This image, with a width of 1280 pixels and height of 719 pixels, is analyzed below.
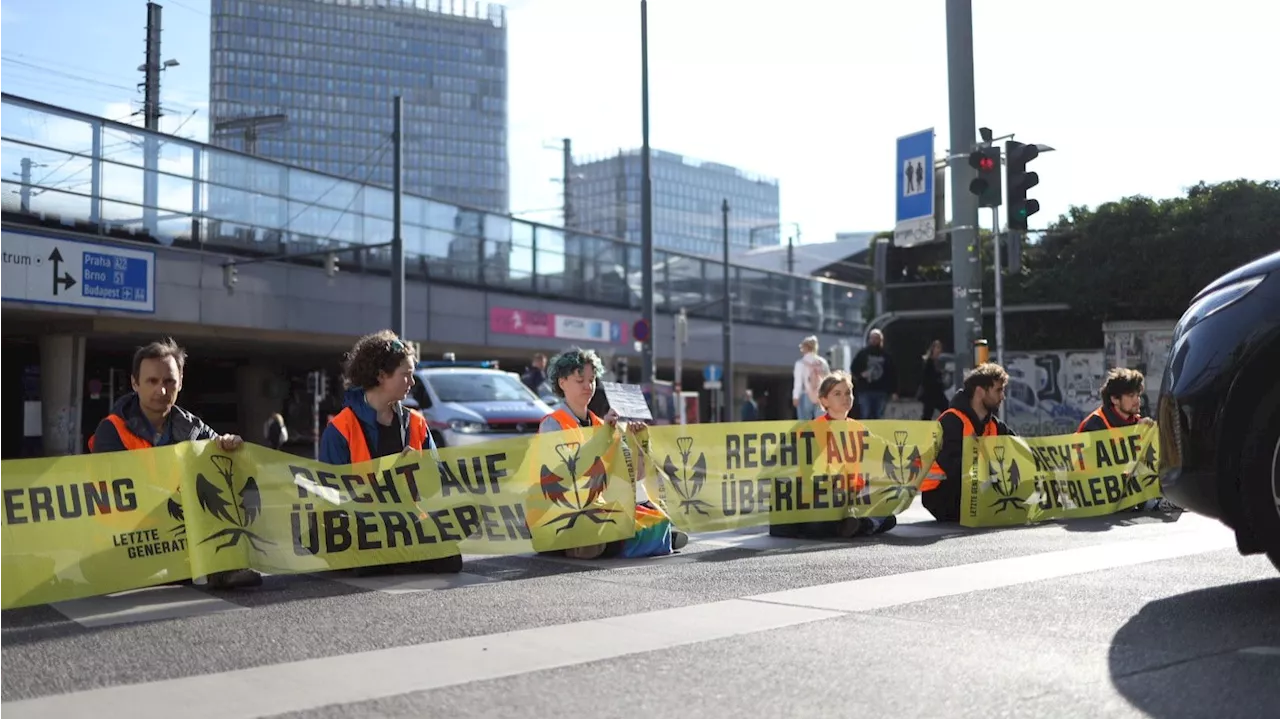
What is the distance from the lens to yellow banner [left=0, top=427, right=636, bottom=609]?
6.12 m

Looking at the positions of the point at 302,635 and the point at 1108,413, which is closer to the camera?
the point at 302,635

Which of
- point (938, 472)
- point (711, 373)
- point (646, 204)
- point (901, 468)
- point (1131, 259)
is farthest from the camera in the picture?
point (711, 373)

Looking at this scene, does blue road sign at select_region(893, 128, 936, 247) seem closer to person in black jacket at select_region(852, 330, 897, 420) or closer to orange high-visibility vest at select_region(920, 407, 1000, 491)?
person in black jacket at select_region(852, 330, 897, 420)

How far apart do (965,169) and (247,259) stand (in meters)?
21.0

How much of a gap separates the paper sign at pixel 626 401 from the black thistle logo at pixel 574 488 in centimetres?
144

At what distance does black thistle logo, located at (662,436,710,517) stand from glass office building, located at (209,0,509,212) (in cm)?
16177

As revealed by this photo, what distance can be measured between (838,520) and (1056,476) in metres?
2.18

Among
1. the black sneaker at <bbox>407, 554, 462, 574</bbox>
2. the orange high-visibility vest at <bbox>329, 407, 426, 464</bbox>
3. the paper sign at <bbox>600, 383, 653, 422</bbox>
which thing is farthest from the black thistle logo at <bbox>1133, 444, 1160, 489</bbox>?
the orange high-visibility vest at <bbox>329, 407, 426, 464</bbox>

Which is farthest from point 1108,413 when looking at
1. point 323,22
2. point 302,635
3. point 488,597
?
point 323,22

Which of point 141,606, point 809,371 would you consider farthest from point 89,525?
point 809,371

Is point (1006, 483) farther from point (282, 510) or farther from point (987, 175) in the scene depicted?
point (282, 510)

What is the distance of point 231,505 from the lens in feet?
21.9

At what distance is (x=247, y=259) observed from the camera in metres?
30.8

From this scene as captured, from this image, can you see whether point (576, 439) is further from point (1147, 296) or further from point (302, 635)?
point (1147, 296)
